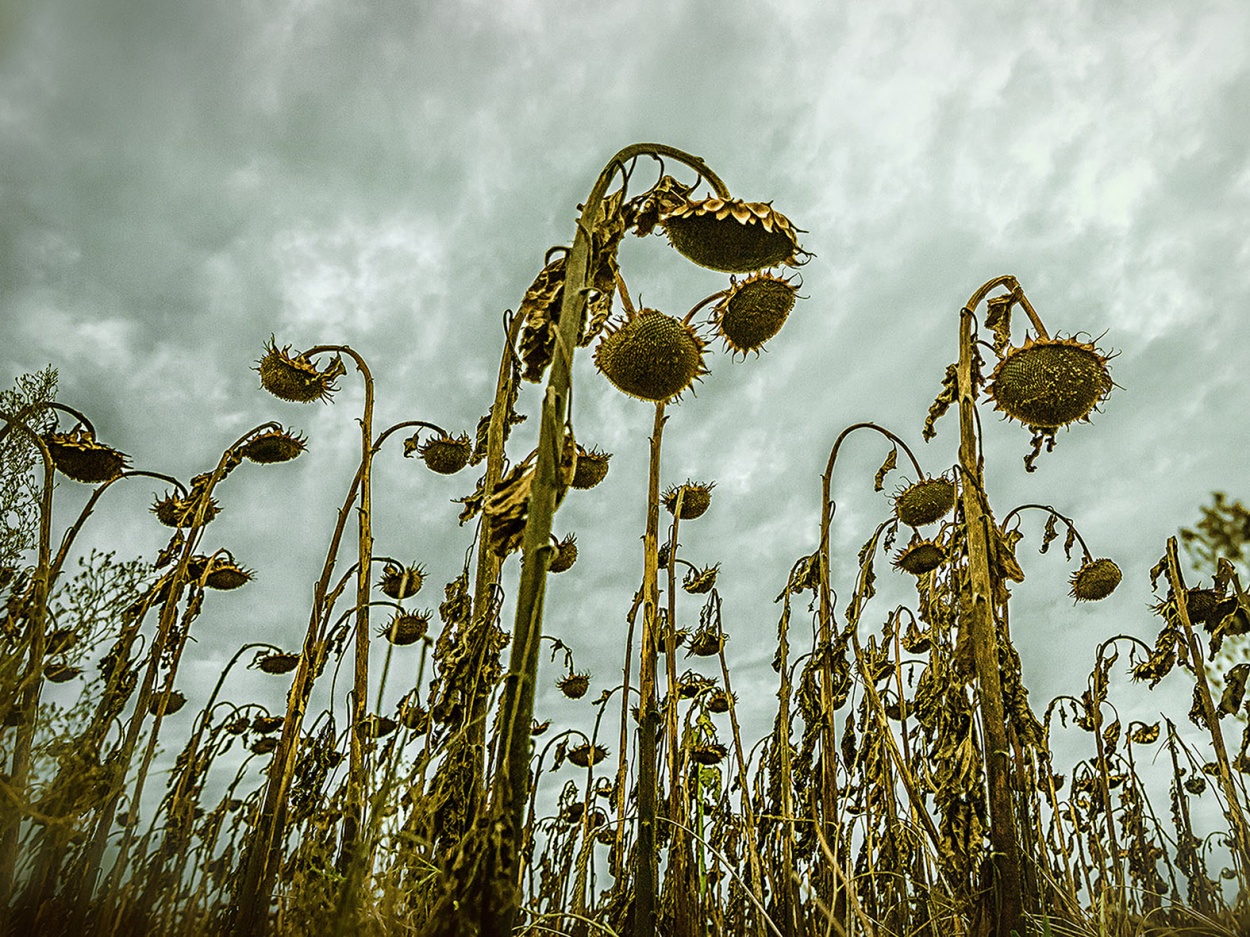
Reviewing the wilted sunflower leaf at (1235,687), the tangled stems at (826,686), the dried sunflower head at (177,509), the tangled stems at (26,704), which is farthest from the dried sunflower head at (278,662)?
the wilted sunflower leaf at (1235,687)

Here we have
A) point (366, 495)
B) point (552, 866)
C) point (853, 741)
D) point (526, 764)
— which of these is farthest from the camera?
point (552, 866)

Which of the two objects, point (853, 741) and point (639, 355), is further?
point (853, 741)

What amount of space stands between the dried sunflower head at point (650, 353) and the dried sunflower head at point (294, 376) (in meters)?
2.44

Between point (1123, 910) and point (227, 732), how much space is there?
18.3 ft

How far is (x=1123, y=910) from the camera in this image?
134 inches

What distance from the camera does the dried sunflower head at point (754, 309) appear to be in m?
3.49

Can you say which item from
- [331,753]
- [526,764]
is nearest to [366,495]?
→ [331,753]

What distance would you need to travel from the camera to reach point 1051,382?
378 cm

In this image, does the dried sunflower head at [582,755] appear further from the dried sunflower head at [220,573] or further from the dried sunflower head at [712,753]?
the dried sunflower head at [220,573]

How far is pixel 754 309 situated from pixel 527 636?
7.49ft

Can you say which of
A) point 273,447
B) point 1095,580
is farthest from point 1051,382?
point 273,447

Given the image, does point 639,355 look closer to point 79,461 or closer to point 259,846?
point 259,846

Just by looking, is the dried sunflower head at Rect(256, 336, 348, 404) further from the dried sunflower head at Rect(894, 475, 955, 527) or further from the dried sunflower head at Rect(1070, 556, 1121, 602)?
the dried sunflower head at Rect(1070, 556, 1121, 602)

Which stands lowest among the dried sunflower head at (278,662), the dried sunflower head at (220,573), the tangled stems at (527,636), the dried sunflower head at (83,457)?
the tangled stems at (527,636)
